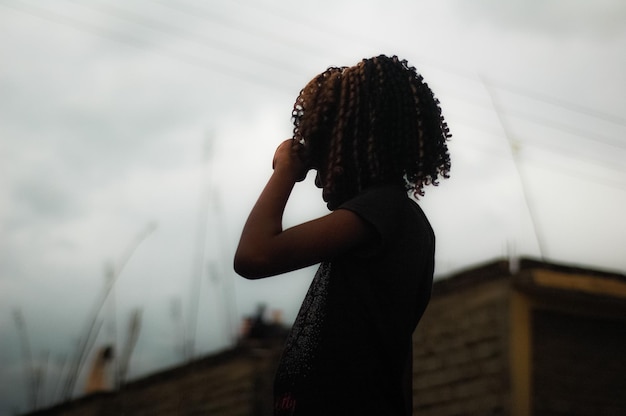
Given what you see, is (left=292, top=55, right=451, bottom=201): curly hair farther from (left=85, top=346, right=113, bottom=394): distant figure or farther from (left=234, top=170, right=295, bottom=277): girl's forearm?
(left=85, top=346, right=113, bottom=394): distant figure

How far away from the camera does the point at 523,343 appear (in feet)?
21.2

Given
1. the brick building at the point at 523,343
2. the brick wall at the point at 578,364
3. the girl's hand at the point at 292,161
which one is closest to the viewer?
the girl's hand at the point at 292,161

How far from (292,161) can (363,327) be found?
39 centimetres

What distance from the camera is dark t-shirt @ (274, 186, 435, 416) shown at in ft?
4.68

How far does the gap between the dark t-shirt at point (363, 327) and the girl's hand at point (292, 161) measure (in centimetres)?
16

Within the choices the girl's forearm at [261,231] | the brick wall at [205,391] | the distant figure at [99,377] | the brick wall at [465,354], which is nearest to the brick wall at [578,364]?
the brick wall at [465,354]

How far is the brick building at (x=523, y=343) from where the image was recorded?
21.1 feet

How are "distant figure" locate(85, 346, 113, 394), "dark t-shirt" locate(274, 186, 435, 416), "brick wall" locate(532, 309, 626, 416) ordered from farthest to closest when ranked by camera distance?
1. "distant figure" locate(85, 346, 113, 394)
2. "brick wall" locate(532, 309, 626, 416)
3. "dark t-shirt" locate(274, 186, 435, 416)

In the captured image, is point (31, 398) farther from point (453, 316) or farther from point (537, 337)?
point (537, 337)

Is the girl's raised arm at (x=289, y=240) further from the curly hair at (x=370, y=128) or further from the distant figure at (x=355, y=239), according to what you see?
the curly hair at (x=370, y=128)

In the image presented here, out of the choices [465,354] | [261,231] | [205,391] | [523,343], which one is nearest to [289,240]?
[261,231]

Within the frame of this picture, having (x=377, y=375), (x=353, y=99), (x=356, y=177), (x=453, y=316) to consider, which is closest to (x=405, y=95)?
(x=353, y=99)

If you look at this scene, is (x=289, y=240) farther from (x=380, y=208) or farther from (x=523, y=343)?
(x=523, y=343)

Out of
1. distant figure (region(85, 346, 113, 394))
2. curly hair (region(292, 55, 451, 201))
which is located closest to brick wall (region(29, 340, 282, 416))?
distant figure (region(85, 346, 113, 394))
